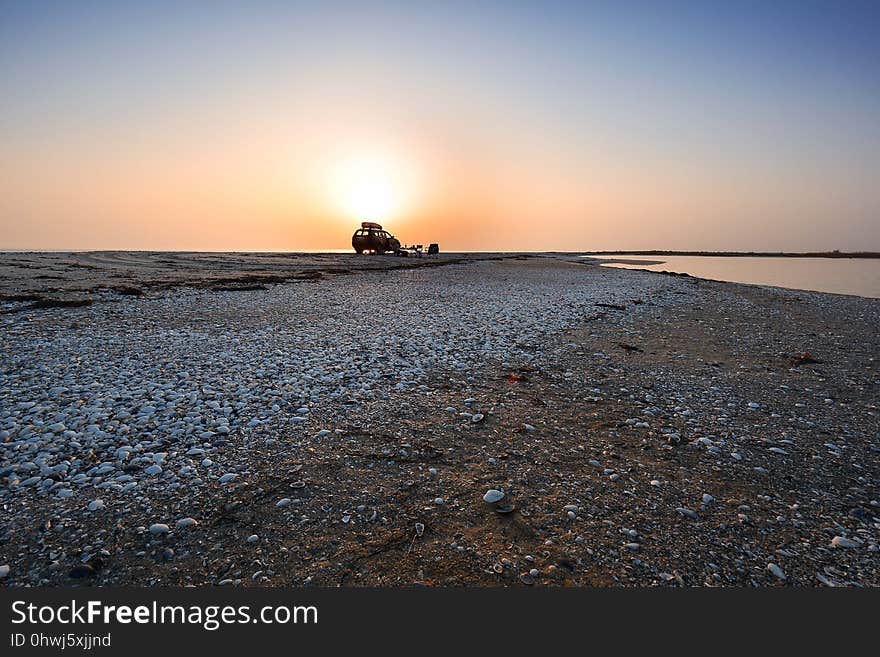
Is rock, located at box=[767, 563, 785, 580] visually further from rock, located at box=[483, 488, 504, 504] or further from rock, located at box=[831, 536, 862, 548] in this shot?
rock, located at box=[483, 488, 504, 504]

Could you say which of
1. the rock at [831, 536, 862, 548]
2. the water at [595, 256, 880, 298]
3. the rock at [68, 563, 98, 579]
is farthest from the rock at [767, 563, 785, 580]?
the water at [595, 256, 880, 298]

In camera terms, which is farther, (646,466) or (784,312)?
(784,312)

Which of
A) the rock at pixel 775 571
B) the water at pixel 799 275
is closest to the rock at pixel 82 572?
the rock at pixel 775 571

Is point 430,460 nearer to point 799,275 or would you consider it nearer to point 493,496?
point 493,496

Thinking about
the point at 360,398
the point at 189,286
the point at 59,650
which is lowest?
the point at 59,650

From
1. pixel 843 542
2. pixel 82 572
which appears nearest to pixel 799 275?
pixel 843 542

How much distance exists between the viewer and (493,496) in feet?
17.1

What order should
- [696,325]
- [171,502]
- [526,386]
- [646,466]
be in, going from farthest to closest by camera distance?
[696,325] → [526,386] → [646,466] → [171,502]

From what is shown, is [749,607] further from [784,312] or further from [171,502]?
[784,312]

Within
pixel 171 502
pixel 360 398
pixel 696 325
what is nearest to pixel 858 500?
pixel 360 398

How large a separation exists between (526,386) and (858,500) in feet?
17.4

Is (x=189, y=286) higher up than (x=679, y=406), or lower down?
higher up

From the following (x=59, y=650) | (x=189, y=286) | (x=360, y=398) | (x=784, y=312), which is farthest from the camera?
(x=189, y=286)

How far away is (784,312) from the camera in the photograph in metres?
20.1
